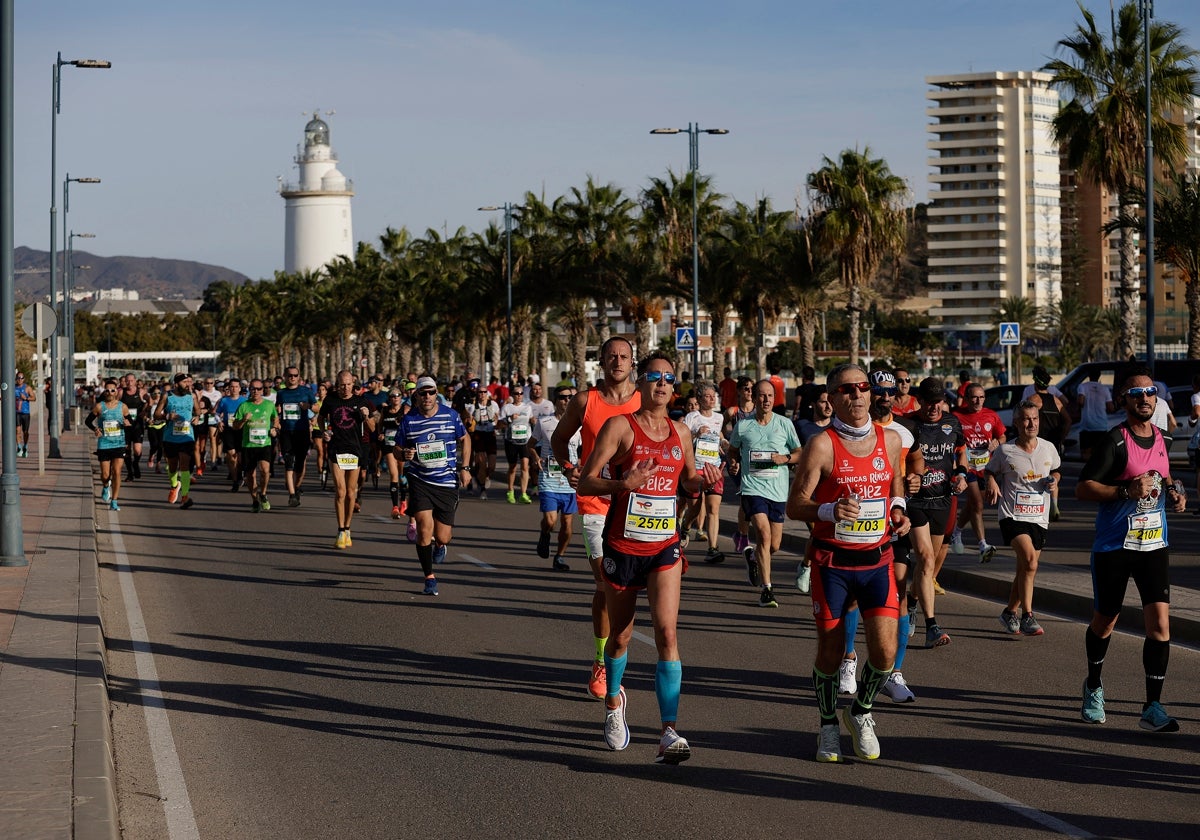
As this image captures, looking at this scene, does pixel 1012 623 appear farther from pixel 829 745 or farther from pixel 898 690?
pixel 829 745

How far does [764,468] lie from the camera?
12.7 m

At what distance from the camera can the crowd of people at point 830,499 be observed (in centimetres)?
708

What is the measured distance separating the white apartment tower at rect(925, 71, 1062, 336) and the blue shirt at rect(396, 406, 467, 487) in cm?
15709

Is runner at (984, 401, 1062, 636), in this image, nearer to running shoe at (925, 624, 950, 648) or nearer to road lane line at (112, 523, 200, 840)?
running shoe at (925, 624, 950, 648)

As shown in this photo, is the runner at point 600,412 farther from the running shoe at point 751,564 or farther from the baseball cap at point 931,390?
the running shoe at point 751,564

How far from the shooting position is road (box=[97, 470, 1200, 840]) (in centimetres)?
630

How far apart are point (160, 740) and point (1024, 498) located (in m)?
6.06

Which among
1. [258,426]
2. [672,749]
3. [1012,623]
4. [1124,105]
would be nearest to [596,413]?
[672,749]

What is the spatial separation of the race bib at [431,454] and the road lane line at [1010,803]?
6.95m

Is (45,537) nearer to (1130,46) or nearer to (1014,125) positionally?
(1130,46)

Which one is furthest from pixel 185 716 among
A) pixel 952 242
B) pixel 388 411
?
pixel 952 242

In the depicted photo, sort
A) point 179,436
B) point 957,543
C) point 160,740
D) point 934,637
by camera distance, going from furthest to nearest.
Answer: point 179,436
point 957,543
point 934,637
point 160,740

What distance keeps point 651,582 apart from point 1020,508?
4.35 m

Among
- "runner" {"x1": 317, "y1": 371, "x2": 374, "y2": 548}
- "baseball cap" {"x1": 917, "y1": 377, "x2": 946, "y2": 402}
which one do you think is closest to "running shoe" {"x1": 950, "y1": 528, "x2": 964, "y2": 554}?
"baseball cap" {"x1": 917, "y1": 377, "x2": 946, "y2": 402}
